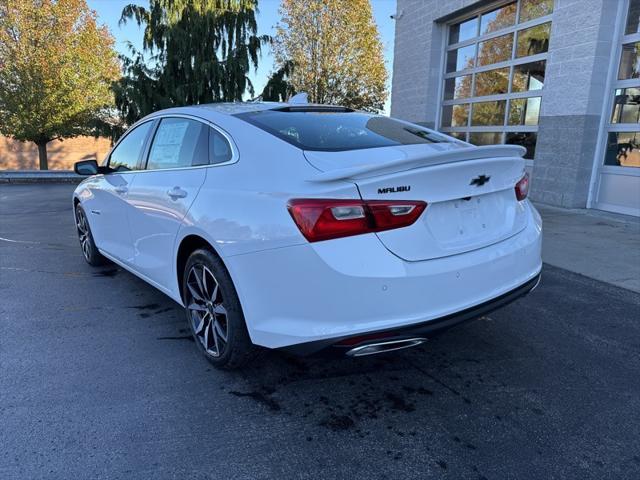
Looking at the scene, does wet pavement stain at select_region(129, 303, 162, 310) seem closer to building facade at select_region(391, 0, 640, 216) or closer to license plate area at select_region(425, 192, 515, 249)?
license plate area at select_region(425, 192, 515, 249)

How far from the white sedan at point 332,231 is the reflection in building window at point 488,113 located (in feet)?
26.7

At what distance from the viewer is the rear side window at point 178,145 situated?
10.2 feet

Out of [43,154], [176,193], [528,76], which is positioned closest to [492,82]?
[528,76]

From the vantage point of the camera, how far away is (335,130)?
116 inches

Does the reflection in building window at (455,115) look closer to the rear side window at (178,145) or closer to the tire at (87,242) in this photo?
the tire at (87,242)

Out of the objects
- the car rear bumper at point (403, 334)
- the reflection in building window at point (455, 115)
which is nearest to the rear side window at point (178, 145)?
the car rear bumper at point (403, 334)

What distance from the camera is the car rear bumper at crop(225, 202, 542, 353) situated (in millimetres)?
2150

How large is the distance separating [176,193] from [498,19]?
9982mm

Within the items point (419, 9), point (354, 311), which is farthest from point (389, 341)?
point (419, 9)

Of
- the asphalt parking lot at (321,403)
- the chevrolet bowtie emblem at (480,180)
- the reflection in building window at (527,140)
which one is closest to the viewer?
the asphalt parking lot at (321,403)

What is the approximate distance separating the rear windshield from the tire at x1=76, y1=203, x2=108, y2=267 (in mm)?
2761

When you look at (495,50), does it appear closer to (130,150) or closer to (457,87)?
(457,87)

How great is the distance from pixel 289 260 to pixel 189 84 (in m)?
12.8

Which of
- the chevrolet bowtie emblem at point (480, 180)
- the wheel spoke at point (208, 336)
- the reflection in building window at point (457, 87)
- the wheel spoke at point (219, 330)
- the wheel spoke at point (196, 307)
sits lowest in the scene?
the wheel spoke at point (208, 336)
